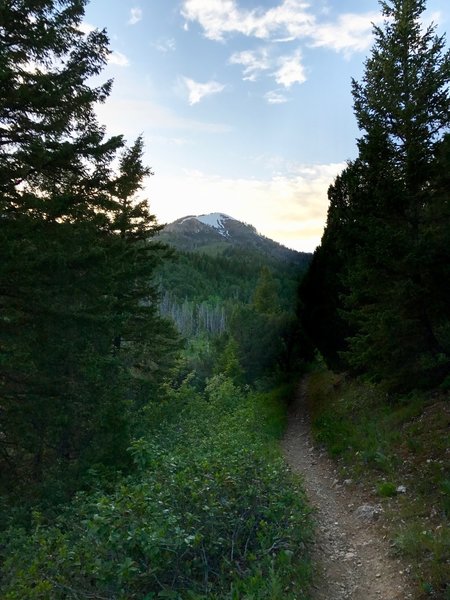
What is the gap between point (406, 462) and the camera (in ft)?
27.3

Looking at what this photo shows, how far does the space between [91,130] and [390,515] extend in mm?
10713

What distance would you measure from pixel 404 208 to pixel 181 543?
10.1 meters

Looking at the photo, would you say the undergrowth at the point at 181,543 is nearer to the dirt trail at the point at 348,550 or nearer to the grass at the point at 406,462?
the dirt trail at the point at 348,550

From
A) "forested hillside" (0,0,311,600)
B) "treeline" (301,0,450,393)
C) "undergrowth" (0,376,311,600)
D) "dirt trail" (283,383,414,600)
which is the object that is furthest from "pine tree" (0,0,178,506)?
"treeline" (301,0,450,393)

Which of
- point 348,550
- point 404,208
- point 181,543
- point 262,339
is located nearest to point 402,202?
point 404,208

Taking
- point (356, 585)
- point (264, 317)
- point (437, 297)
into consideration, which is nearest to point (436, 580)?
point (356, 585)

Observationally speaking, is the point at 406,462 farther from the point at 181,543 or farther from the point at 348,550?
the point at 181,543

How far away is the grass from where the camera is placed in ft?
17.4

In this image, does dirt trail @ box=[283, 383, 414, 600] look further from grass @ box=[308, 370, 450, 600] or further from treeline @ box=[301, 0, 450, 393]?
treeline @ box=[301, 0, 450, 393]

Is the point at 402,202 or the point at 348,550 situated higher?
the point at 402,202

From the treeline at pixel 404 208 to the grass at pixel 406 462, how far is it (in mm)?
1203

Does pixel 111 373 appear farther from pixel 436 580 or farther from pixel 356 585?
pixel 436 580

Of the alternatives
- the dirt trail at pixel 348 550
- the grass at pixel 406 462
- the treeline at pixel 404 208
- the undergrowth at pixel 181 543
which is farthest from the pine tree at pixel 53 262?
→ the treeline at pixel 404 208

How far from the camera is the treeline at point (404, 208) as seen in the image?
32.7 feet
